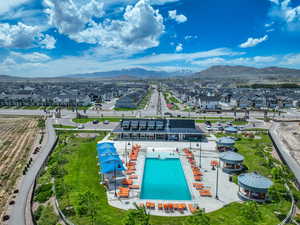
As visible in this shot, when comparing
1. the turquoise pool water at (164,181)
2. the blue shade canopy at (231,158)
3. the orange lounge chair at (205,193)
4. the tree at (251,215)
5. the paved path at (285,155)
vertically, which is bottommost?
the turquoise pool water at (164,181)

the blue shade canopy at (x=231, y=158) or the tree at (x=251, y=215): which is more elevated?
the blue shade canopy at (x=231, y=158)

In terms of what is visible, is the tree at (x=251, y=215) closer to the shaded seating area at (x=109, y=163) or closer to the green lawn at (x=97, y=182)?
the green lawn at (x=97, y=182)

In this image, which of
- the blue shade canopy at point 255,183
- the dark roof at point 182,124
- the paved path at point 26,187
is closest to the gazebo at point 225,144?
the dark roof at point 182,124

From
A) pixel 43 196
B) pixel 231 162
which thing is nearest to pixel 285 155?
pixel 231 162

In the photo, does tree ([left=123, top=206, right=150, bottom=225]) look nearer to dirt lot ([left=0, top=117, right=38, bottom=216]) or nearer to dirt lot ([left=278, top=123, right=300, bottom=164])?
dirt lot ([left=0, top=117, right=38, bottom=216])

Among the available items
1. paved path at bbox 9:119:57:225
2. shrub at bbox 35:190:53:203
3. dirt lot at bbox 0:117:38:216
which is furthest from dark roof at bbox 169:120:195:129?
shrub at bbox 35:190:53:203
